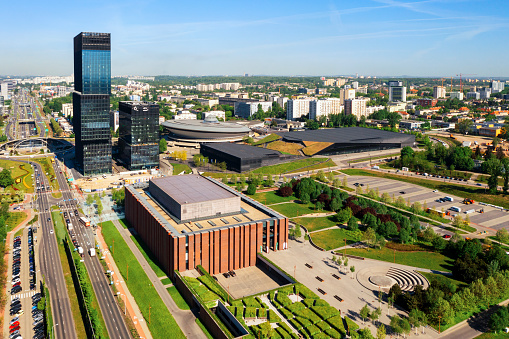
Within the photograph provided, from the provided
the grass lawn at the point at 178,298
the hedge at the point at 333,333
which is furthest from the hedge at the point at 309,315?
the grass lawn at the point at 178,298

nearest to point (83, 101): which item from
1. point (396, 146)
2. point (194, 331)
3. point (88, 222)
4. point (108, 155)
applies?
point (108, 155)

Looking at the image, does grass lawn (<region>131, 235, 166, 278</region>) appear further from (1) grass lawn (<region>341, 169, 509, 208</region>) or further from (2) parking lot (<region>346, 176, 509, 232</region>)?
(1) grass lawn (<region>341, 169, 509, 208</region>)

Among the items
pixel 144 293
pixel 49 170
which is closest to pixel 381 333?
pixel 144 293

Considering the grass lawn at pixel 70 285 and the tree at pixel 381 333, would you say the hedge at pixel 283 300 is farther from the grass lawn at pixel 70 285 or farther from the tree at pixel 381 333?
the grass lawn at pixel 70 285

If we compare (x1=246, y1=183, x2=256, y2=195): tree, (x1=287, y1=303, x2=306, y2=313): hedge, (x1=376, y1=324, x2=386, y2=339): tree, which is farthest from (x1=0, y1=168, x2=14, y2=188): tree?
(x1=376, y1=324, x2=386, y2=339): tree

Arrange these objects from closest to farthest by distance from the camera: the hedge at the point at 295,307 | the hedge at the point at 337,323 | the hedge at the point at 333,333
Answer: the hedge at the point at 333,333 → the hedge at the point at 337,323 → the hedge at the point at 295,307

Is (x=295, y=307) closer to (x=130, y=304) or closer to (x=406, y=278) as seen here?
(x=406, y=278)

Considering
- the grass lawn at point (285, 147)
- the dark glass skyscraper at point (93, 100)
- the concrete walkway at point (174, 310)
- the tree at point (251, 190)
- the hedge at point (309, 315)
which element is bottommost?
the concrete walkway at point (174, 310)
